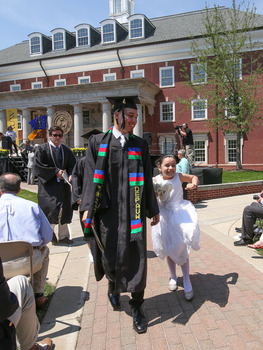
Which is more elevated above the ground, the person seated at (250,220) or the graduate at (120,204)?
the graduate at (120,204)

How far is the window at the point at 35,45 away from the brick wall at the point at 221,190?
28.6 m

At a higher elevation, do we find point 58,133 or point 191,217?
point 58,133

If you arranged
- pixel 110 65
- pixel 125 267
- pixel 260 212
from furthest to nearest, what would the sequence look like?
pixel 110 65 < pixel 260 212 < pixel 125 267

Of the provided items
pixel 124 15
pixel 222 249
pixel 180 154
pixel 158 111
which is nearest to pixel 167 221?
pixel 222 249

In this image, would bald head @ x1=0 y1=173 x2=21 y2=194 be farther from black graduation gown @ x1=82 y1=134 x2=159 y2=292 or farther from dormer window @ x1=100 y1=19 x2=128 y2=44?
dormer window @ x1=100 y1=19 x2=128 y2=44

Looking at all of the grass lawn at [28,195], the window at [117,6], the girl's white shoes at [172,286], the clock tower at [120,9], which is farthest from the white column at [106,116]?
the window at [117,6]

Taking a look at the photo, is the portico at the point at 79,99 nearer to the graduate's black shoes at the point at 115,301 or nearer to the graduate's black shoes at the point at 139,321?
the graduate's black shoes at the point at 115,301

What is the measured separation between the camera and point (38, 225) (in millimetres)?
3137

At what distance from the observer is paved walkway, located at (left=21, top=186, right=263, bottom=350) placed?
9.34ft

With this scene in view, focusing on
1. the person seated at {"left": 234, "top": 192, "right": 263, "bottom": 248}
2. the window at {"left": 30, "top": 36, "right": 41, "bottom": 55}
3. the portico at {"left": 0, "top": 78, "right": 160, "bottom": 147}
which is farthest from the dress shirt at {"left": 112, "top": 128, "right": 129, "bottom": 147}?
the window at {"left": 30, "top": 36, "right": 41, "bottom": 55}

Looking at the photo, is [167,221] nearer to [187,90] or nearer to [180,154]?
[180,154]

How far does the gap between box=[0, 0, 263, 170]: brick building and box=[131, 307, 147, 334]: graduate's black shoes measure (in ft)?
62.6

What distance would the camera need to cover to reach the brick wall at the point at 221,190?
10.8 m

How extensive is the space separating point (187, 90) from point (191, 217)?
2457 centimetres
